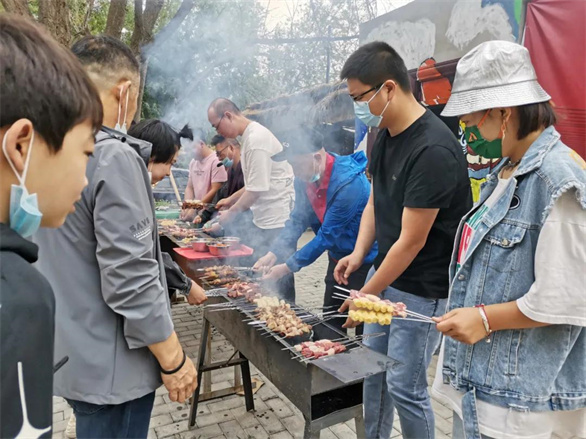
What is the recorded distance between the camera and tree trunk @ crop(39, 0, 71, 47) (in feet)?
21.5

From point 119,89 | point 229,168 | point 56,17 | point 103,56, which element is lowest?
point 229,168

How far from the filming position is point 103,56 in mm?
2057

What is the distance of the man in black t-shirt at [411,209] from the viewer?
2461mm

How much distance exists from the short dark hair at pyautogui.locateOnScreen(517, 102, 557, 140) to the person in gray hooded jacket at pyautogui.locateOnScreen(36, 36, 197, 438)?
1855 mm

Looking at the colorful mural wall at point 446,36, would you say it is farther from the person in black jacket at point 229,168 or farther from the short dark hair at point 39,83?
the short dark hair at point 39,83

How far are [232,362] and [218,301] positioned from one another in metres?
0.77

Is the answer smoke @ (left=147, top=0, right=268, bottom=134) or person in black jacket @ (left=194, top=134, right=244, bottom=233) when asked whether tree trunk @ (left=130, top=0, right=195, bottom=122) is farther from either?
person in black jacket @ (left=194, top=134, right=244, bottom=233)

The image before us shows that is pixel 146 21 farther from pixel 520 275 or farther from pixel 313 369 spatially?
pixel 520 275

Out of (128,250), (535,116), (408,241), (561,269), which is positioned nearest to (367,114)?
(408,241)

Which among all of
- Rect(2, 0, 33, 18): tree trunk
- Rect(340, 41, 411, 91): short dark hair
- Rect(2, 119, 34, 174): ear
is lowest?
Rect(2, 119, 34, 174): ear

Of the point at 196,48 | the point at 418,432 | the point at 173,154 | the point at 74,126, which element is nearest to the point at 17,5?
the point at 173,154

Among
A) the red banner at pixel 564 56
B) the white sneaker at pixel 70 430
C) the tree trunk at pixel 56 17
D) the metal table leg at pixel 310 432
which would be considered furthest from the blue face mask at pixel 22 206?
the tree trunk at pixel 56 17

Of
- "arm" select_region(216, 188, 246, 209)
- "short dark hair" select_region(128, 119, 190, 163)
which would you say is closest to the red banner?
"short dark hair" select_region(128, 119, 190, 163)

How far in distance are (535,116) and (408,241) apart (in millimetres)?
1016
